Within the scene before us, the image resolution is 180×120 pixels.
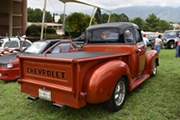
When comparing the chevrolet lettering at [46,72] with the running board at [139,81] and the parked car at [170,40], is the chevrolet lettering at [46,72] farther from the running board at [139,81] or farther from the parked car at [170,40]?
the parked car at [170,40]

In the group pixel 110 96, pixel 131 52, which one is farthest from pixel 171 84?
pixel 110 96

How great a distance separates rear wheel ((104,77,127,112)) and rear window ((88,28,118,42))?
147cm

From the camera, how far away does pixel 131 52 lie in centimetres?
470

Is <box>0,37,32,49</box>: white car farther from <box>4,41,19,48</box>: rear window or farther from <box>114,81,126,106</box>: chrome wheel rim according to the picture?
<box>114,81,126,106</box>: chrome wheel rim

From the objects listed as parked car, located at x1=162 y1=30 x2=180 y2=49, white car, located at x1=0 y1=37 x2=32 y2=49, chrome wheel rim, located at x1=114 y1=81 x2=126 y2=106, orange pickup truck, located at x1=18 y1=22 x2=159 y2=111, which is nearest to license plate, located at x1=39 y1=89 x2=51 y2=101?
orange pickup truck, located at x1=18 y1=22 x2=159 y2=111

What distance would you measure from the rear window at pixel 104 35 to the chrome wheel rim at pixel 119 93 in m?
1.48

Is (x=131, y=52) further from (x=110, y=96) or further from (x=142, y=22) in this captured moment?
(x=142, y=22)

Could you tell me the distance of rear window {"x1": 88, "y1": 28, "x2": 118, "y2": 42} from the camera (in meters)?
5.07

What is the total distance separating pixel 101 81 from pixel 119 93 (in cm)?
93

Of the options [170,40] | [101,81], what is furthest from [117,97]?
[170,40]

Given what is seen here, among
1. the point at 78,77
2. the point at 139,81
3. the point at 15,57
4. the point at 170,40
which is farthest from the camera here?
the point at 170,40

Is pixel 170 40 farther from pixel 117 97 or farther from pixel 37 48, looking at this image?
pixel 117 97

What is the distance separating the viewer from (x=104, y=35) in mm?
5215

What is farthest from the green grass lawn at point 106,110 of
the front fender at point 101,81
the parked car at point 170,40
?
the parked car at point 170,40
